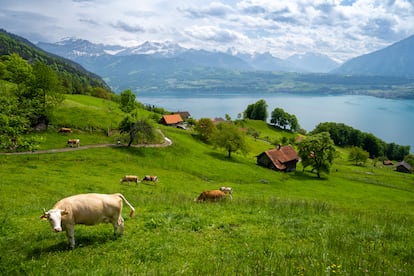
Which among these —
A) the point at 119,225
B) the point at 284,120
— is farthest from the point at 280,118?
the point at 119,225

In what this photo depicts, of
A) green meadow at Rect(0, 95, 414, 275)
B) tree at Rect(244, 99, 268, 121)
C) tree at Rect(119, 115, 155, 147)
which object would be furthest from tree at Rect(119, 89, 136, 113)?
tree at Rect(244, 99, 268, 121)

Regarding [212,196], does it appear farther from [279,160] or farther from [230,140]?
[279,160]

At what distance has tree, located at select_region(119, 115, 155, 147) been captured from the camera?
180 feet

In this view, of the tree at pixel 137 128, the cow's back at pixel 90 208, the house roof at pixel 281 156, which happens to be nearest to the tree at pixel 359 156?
the house roof at pixel 281 156

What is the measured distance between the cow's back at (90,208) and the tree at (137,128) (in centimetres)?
4468

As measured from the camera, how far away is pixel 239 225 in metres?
12.9

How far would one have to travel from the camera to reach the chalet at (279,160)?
68.8m

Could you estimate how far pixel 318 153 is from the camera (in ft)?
217

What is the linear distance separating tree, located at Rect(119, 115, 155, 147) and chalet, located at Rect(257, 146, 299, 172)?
27.4m

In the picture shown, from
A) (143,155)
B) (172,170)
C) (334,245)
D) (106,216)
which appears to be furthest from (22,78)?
(334,245)

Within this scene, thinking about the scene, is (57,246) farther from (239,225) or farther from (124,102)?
(124,102)

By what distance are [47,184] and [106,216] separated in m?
21.7

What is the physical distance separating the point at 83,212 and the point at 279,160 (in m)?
62.9

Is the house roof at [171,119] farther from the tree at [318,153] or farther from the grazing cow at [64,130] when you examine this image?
the grazing cow at [64,130]
